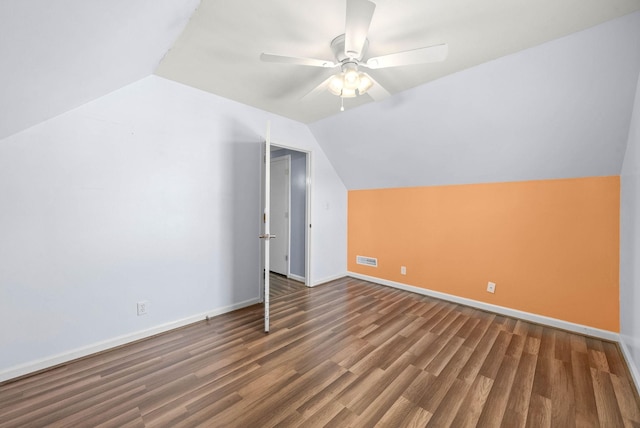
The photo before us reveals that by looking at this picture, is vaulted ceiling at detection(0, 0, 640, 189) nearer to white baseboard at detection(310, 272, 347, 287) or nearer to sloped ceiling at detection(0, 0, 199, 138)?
sloped ceiling at detection(0, 0, 199, 138)

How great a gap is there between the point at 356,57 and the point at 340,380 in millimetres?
2310

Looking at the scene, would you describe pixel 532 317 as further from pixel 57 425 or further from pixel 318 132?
pixel 57 425

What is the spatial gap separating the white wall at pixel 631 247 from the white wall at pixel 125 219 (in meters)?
3.42

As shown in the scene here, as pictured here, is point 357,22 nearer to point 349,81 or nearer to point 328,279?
point 349,81

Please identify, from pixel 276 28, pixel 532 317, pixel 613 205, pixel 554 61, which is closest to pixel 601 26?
pixel 554 61

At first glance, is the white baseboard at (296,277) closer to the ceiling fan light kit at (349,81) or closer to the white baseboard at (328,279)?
the white baseboard at (328,279)

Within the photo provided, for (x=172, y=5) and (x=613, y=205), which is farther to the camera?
(x=613, y=205)

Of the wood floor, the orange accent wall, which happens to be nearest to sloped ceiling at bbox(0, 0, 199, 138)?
the wood floor

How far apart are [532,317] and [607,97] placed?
7.30 ft

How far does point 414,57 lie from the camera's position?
161 centimetres

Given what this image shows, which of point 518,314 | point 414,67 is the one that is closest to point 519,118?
point 414,67

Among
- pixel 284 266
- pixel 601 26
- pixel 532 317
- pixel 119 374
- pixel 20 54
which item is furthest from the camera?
pixel 284 266

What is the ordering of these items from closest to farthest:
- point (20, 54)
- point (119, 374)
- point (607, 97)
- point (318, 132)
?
point (20, 54), point (119, 374), point (607, 97), point (318, 132)

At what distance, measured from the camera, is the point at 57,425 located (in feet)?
4.70
